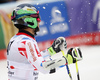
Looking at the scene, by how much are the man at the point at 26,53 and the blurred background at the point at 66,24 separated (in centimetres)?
335

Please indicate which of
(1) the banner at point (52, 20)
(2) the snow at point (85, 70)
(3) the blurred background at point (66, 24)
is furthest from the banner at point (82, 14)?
(2) the snow at point (85, 70)

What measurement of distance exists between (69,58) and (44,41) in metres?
4.09

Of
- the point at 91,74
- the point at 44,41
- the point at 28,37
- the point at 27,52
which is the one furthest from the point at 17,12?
the point at 44,41

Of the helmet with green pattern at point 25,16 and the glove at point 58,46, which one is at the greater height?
the helmet with green pattern at point 25,16

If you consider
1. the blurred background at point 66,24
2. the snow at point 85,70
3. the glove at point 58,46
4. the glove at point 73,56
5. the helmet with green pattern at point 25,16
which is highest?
the helmet with green pattern at point 25,16

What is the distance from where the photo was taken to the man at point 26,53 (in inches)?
101

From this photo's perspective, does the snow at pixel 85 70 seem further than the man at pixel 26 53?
Yes

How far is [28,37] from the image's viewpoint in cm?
270

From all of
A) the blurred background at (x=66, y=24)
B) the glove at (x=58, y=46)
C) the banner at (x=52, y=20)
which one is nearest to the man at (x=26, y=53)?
the glove at (x=58, y=46)

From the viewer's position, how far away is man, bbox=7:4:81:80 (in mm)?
2572

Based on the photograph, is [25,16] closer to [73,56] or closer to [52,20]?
[73,56]

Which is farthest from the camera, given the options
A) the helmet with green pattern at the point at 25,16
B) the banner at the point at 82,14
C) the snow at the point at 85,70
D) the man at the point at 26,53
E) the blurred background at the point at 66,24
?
the banner at the point at 82,14

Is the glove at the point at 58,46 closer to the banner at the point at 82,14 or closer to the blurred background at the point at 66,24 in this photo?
the blurred background at the point at 66,24

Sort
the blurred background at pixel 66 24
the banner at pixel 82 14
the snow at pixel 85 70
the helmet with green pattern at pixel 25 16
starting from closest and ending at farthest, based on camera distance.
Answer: the helmet with green pattern at pixel 25 16
the snow at pixel 85 70
the blurred background at pixel 66 24
the banner at pixel 82 14
